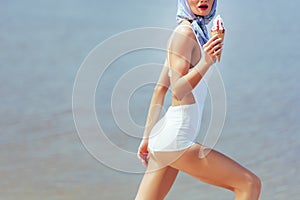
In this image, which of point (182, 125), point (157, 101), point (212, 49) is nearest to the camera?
point (212, 49)

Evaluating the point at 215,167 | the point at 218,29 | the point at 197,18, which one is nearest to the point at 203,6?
the point at 197,18

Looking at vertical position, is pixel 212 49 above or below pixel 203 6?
below

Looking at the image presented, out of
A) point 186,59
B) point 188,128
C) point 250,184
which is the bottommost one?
point 250,184

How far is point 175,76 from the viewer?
2.12 meters

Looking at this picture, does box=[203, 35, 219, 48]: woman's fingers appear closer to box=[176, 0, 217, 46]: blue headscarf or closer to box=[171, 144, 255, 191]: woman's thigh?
box=[176, 0, 217, 46]: blue headscarf

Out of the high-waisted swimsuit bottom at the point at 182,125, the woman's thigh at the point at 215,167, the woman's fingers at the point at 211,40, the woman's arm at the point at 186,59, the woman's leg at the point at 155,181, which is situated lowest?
the woman's leg at the point at 155,181

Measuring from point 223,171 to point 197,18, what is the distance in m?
0.58

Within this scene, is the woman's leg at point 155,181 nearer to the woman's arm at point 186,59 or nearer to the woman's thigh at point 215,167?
the woman's thigh at point 215,167

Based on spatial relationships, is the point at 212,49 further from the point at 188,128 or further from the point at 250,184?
the point at 250,184

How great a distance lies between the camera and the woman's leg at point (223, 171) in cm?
216

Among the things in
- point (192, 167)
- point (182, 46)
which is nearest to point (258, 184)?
point (192, 167)

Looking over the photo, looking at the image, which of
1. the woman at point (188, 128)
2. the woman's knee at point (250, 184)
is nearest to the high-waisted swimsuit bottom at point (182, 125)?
the woman at point (188, 128)

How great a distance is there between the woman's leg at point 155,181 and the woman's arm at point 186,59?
291 mm

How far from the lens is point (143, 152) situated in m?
2.34
